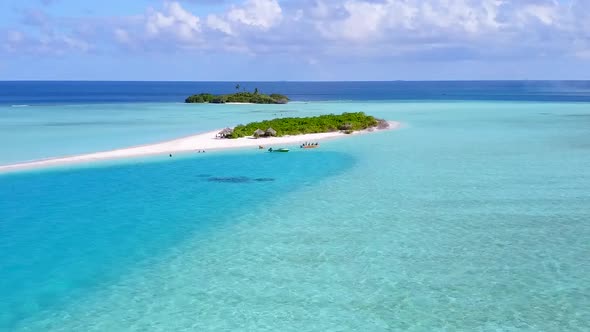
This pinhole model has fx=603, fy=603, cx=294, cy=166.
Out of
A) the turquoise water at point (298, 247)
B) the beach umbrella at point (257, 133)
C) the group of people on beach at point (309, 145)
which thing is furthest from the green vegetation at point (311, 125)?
the turquoise water at point (298, 247)

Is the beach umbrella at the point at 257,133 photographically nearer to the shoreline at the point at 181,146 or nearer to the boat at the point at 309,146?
the shoreline at the point at 181,146

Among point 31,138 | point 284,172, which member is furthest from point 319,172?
point 31,138

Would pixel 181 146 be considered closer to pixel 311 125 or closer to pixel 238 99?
pixel 311 125

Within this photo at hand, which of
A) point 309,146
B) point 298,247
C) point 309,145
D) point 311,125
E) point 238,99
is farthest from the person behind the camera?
point 238,99

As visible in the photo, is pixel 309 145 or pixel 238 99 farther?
pixel 238 99

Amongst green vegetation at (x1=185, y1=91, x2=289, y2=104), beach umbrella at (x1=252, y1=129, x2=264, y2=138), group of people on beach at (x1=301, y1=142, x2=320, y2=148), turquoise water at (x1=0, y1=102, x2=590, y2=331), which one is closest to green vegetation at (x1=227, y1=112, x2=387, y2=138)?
beach umbrella at (x1=252, y1=129, x2=264, y2=138)

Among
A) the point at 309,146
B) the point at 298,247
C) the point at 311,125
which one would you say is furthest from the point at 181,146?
the point at 298,247
